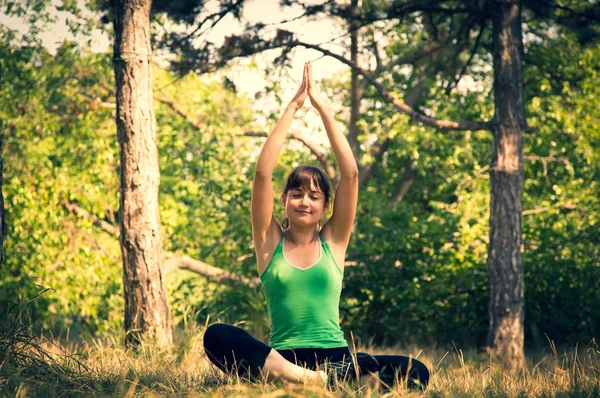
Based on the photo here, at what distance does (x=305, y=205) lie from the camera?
4141mm

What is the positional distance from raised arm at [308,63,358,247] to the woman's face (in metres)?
0.12

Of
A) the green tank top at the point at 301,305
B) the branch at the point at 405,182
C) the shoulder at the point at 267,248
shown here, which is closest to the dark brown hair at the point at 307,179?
the shoulder at the point at 267,248

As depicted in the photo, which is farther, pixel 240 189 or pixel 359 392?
pixel 240 189

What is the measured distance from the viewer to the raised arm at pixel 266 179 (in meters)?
4.08

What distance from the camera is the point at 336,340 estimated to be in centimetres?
406

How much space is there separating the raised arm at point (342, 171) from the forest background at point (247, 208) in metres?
5.42

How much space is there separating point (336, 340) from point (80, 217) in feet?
27.9

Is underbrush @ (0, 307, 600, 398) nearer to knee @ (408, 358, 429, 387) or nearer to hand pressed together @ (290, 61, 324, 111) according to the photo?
knee @ (408, 358, 429, 387)

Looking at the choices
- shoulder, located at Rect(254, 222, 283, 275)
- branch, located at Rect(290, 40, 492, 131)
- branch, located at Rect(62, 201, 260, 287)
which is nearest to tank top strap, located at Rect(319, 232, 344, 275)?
shoulder, located at Rect(254, 222, 283, 275)

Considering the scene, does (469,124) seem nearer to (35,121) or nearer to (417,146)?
(417,146)

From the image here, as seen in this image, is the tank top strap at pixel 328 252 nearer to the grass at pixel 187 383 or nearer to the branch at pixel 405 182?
the grass at pixel 187 383

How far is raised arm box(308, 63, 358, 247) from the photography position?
13.6 feet

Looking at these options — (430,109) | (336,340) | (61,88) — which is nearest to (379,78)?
(430,109)

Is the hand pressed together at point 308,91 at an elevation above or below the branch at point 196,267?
above
